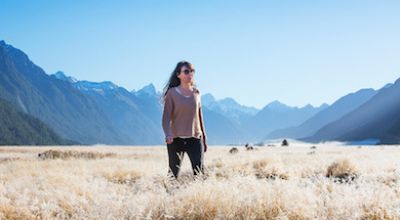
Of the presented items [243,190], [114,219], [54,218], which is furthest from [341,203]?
[54,218]

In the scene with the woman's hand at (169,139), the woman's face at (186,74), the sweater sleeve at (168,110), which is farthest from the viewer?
the woman's face at (186,74)

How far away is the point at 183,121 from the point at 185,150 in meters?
0.49

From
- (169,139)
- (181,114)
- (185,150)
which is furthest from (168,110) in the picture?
(185,150)

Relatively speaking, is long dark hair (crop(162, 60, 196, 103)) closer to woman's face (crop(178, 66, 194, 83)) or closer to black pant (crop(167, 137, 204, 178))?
woman's face (crop(178, 66, 194, 83))

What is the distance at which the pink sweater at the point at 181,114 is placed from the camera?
28.3 ft

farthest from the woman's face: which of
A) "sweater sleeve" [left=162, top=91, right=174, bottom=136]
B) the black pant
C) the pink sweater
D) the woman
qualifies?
the black pant

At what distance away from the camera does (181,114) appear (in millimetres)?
8703

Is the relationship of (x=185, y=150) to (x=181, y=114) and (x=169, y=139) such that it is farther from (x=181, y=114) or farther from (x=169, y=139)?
(x=181, y=114)

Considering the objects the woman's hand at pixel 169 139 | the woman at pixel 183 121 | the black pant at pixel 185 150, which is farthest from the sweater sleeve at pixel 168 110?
the black pant at pixel 185 150

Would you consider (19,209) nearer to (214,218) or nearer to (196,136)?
(214,218)

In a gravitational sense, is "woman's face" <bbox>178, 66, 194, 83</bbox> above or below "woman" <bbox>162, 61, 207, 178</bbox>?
above

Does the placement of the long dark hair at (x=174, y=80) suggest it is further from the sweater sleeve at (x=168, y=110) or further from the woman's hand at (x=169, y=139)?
the woman's hand at (x=169, y=139)

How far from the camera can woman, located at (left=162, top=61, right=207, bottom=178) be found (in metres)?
8.62

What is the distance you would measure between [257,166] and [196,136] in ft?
17.6
